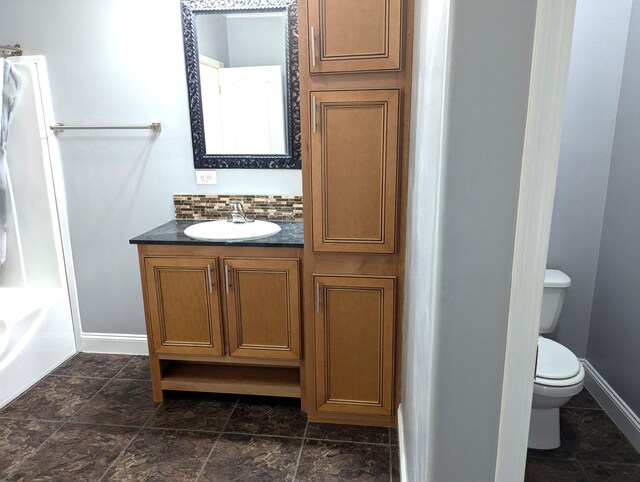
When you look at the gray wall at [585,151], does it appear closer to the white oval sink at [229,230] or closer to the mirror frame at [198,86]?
the mirror frame at [198,86]

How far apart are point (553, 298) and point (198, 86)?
6.80ft

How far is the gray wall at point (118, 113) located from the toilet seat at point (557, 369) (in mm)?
1424

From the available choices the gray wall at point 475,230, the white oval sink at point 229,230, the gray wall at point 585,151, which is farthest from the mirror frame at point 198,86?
the gray wall at point 475,230

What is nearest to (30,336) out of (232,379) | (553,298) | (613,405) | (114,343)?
(114,343)

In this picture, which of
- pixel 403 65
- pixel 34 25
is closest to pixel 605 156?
pixel 403 65

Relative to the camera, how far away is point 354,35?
1.80m

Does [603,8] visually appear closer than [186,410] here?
Yes

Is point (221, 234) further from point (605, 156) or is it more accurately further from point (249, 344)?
point (605, 156)

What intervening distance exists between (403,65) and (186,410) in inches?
73.8

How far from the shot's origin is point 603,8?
7.16ft

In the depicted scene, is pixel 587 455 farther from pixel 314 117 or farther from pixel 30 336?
pixel 30 336

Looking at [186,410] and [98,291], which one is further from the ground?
[98,291]

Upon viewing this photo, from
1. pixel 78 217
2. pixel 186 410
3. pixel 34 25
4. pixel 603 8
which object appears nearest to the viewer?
pixel 603 8

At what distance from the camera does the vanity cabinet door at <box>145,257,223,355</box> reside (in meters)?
2.23
